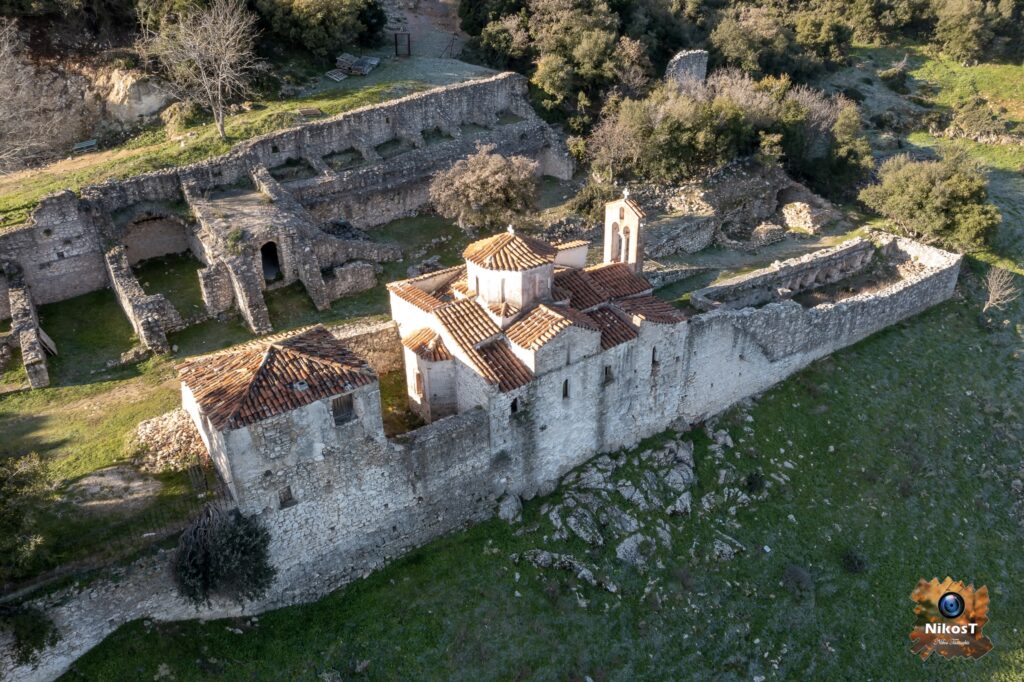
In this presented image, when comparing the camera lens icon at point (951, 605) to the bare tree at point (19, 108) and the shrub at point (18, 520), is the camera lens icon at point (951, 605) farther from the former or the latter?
the bare tree at point (19, 108)

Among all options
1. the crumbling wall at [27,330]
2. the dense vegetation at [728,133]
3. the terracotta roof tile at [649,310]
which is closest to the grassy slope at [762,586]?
the terracotta roof tile at [649,310]

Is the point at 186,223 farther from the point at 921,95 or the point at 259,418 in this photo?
the point at 921,95

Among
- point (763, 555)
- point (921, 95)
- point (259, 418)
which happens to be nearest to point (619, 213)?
point (763, 555)

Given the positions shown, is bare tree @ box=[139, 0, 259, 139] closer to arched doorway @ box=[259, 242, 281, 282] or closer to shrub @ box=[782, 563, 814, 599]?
arched doorway @ box=[259, 242, 281, 282]

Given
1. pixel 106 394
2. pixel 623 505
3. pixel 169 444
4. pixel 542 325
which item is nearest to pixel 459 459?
pixel 542 325

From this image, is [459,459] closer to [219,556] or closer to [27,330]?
[219,556]

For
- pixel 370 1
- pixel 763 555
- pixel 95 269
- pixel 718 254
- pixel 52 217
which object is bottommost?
pixel 763 555

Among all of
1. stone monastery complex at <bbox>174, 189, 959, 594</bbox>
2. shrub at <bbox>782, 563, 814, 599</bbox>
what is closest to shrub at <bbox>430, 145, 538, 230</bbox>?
stone monastery complex at <bbox>174, 189, 959, 594</bbox>
